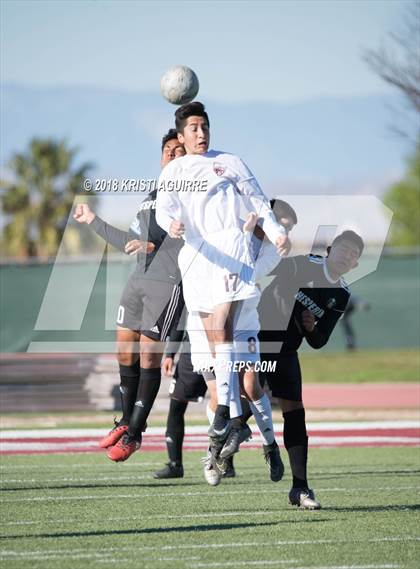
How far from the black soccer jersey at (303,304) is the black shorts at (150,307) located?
48.7 inches

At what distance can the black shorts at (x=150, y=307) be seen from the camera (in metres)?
9.54

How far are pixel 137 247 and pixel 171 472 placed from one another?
212cm

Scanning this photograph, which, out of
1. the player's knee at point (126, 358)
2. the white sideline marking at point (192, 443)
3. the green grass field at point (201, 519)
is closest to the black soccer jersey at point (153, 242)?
the player's knee at point (126, 358)

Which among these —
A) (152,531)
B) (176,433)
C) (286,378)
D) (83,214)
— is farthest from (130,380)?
(152,531)

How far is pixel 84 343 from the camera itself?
2334 centimetres

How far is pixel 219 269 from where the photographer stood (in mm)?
8242

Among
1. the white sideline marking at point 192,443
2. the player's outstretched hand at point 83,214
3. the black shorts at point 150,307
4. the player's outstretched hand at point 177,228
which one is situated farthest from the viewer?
the white sideline marking at point 192,443

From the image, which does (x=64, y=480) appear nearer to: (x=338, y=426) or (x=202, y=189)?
(x=202, y=189)

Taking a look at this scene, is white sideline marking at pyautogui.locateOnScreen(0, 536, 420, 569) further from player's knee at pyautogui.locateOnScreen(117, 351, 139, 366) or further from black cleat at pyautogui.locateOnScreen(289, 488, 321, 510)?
player's knee at pyautogui.locateOnScreen(117, 351, 139, 366)

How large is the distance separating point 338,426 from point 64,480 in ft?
21.2

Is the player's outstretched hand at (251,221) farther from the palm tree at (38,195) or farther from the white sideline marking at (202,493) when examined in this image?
the palm tree at (38,195)

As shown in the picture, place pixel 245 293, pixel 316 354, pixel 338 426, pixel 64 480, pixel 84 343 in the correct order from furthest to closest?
pixel 316 354 → pixel 84 343 → pixel 338 426 → pixel 64 480 → pixel 245 293

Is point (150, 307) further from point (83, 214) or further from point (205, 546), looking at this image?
point (205, 546)

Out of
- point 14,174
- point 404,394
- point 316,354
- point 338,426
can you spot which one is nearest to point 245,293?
point 338,426
